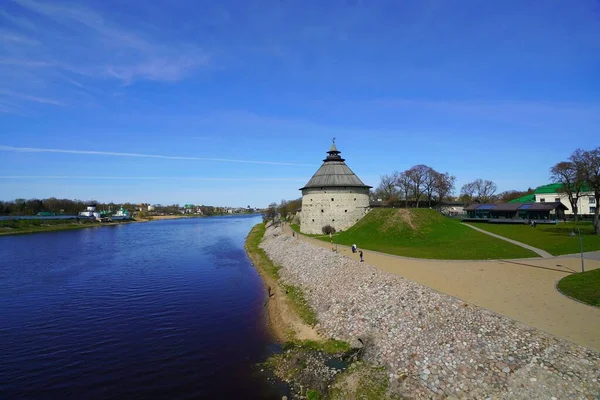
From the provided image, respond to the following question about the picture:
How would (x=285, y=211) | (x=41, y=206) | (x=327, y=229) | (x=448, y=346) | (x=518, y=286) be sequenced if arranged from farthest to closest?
(x=41, y=206) → (x=285, y=211) → (x=327, y=229) → (x=518, y=286) → (x=448, y=346)

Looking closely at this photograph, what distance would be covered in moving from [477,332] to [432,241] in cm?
2206

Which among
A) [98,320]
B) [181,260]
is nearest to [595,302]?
[98,320]

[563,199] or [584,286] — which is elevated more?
[563,199]

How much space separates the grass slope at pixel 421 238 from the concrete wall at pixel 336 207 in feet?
5.90

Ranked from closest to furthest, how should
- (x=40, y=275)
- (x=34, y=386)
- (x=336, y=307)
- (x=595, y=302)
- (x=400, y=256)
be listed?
(x=34, y=386)
(x=595, y=302)
(x=336, y=307)
(x=400, y=256)
(x=40, y=275)

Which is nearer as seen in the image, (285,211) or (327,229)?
(327,229)

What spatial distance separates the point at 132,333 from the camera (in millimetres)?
→ 16562

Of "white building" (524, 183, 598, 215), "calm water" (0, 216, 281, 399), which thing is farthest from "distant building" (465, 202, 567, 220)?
"calm water" (0, 216, 281, 399)

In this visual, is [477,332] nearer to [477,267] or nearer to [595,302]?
[595,302]

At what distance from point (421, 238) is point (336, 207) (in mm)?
11705

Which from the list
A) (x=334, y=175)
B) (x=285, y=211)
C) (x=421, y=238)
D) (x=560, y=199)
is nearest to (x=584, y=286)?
(x=421, y=238)

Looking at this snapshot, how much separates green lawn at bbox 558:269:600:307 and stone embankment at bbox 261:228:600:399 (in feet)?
14.9

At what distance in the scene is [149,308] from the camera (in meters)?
20.5

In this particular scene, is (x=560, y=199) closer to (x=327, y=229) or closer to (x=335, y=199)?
(x=335, y=199)
